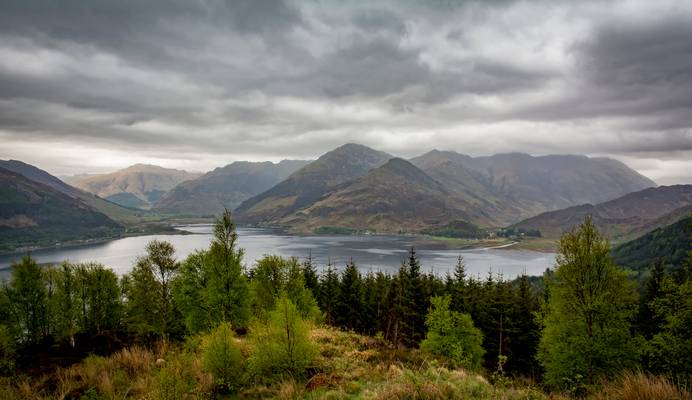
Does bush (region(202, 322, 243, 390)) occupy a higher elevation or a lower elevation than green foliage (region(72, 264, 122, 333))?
higher

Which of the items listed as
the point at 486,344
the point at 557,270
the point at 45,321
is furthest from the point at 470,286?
the point at 45,321

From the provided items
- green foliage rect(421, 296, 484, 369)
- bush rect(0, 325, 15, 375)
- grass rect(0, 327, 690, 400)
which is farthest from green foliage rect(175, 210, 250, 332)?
Answer: green foliage rect(421, 296, 484, 369)

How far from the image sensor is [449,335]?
139 feet

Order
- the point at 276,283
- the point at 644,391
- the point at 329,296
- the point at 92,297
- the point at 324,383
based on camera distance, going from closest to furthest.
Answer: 1. the point at 644,391
2. the point at 324,383
3. the point at 276,283
4. the point at 92,297
5. the point at 329,296

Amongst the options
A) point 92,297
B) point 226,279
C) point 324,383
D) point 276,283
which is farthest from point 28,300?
point 324,383

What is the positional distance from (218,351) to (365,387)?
488 cm

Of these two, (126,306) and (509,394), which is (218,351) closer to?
(509,394)

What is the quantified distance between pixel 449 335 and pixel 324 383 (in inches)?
1339

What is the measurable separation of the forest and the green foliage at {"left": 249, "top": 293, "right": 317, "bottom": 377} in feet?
0.15

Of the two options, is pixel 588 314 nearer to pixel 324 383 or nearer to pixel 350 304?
pixel 324 383

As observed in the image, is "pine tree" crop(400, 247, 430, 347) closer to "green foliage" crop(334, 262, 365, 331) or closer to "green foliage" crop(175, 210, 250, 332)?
"green foliage" crop(334, 262, 365, 331)

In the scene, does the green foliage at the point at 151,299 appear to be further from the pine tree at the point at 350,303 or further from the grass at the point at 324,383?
the grass at the point at 324,383

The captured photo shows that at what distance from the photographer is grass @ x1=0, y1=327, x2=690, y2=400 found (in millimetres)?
9227

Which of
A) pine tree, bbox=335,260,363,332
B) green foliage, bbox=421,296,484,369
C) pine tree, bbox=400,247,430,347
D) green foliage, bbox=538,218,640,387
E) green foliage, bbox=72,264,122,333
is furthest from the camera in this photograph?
pine tree, bbox=335,260,363,332
